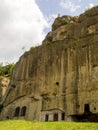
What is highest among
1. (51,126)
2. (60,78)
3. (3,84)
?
(3,84)

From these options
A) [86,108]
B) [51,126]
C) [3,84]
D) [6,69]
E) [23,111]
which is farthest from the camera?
[6,69]

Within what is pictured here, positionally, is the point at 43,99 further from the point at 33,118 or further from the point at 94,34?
the point at 94,34

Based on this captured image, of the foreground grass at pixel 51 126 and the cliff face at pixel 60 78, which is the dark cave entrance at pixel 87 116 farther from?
the foreground grass at pixel 51 126

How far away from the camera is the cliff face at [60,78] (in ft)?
102

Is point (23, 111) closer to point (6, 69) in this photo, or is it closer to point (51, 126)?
point (51, 126)

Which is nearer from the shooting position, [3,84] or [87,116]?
[87,116]

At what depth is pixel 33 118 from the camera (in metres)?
33.6

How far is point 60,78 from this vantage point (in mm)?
33875

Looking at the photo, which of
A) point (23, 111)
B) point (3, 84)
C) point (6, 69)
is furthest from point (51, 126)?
point (6, 69)

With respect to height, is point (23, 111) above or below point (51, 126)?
above

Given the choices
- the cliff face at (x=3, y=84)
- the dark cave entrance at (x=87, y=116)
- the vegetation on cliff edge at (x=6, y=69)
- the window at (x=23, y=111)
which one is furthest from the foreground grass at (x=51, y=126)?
the vegetation on cliff edge at (x=6, y=69)

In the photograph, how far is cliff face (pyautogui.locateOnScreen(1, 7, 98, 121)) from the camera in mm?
31062

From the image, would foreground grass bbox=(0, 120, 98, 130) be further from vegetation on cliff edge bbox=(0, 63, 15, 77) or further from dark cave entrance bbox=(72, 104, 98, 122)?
vegetation on cliff edge bbox=(0, 63, 15, 77)

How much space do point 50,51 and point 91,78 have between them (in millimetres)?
8184
